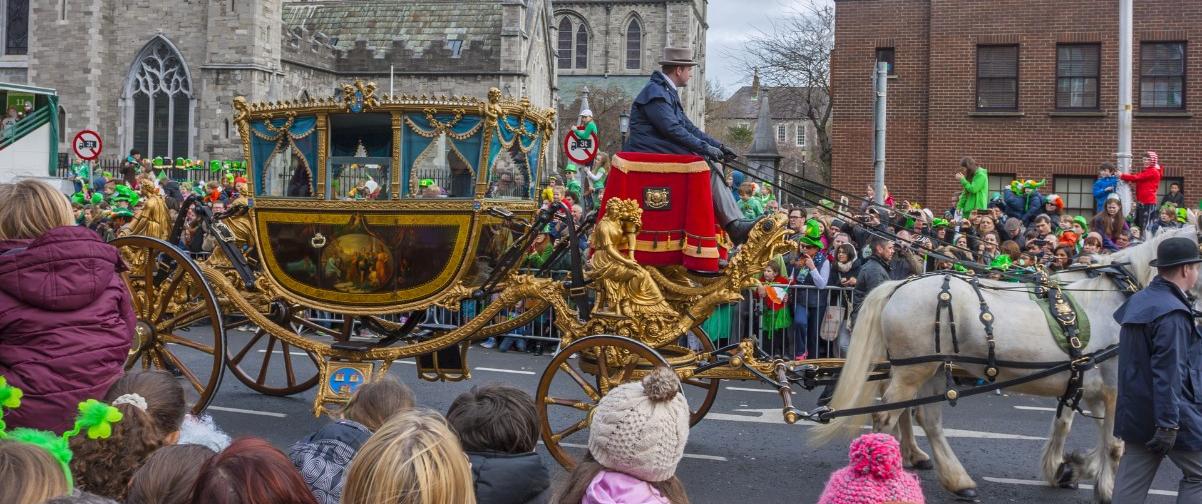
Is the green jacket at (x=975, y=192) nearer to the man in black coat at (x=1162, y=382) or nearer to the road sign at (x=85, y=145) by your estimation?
the man in black coat at (x=1162, y=382)

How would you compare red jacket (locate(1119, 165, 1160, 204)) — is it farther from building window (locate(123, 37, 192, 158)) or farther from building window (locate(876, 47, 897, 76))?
building window (locate(123, 37, 192, 158))

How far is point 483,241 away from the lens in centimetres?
845

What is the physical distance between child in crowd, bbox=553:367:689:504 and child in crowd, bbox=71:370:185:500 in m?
1.52

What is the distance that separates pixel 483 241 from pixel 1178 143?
18.3 m

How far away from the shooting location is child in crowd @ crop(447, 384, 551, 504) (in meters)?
4.06

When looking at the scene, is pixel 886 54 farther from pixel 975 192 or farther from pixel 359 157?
pixel 359 157

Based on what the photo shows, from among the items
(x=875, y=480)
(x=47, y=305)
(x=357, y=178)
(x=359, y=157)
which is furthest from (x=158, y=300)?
(x=875, y=480)

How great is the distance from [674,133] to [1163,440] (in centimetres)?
366

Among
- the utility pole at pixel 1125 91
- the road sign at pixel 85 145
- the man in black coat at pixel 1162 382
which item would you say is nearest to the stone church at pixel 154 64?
the road sign at pixel 85 145

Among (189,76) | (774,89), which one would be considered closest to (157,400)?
(189,76)

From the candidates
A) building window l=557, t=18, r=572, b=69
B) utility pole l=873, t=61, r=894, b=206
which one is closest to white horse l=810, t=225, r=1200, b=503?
utility pole l=873, t=61, r=894, b=206

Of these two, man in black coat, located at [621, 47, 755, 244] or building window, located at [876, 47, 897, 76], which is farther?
building window, located at [876, 47, 897, 76]

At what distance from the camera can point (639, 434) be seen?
359cm

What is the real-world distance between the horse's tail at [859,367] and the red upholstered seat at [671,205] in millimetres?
1102
